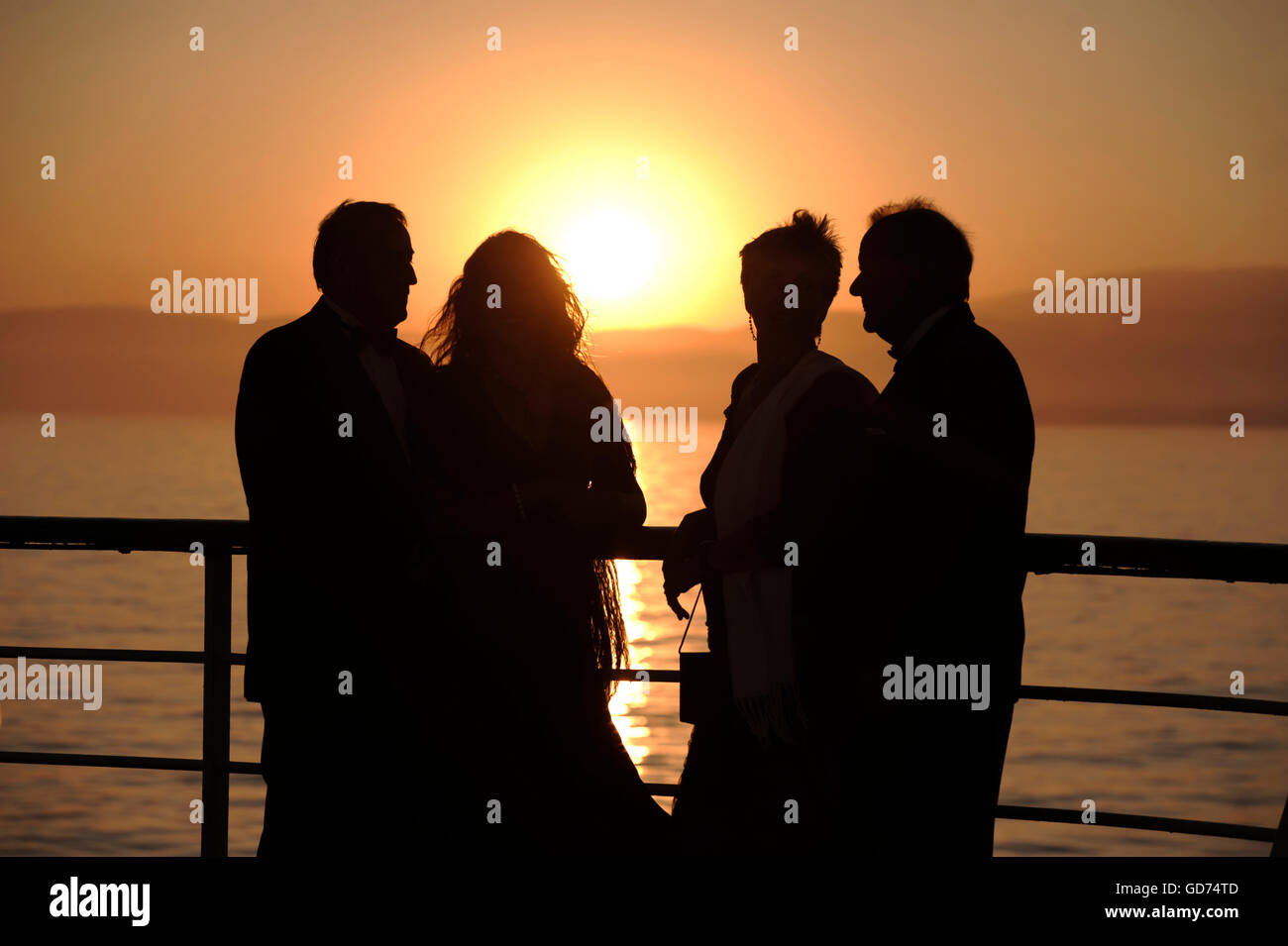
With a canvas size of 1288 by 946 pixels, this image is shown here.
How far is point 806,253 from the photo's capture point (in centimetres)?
286

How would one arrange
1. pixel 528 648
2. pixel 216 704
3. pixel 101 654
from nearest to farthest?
1. pixel 528 648
2. pixel 216 704
3. pixel 101 654

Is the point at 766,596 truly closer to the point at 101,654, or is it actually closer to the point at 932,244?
the point at 932,244

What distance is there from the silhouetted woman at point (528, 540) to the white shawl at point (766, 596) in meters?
0.47

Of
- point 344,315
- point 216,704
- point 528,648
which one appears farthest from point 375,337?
point 216,704

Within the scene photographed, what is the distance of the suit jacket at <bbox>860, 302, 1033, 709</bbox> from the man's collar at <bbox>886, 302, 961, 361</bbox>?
63mm

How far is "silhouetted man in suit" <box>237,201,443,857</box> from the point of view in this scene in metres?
3.07

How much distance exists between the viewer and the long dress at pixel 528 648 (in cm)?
318

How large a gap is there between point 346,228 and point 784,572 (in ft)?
4.38

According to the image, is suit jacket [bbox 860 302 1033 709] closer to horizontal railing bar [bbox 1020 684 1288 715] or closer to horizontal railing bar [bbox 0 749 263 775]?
horizontal railing bar [bbox 1020 684 1288 715]

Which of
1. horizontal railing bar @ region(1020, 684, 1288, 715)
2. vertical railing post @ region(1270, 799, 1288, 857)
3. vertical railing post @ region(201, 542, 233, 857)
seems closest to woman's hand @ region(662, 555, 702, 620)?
horizontal railing bar @ region(1020, 684, 1288, 715)

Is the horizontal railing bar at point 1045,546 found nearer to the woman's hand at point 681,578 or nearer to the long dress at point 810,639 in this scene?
the woman's hand at point 681,578

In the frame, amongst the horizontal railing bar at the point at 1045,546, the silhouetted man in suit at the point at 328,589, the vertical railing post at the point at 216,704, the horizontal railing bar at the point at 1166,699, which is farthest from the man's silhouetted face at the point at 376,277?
the horizontal railing bar at the point at 1166,699

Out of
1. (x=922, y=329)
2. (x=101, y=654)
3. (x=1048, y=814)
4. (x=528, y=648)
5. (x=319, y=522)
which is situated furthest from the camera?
(x=101, y=654)
